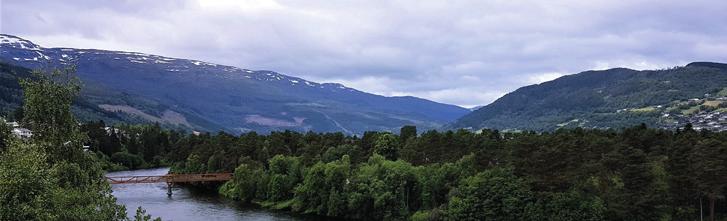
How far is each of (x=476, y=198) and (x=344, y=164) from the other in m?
25.5

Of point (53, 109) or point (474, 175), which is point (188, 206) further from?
point (53, 109)

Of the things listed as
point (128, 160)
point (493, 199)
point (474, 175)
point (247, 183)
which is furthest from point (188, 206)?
point (128, 160)

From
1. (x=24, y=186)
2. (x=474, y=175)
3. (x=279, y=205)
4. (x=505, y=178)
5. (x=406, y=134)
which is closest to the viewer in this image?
(x=24, y=186)

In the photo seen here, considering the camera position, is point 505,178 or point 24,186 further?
point 505,178

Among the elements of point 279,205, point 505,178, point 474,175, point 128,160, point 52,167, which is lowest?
point 279,205

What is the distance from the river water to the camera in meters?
92.4

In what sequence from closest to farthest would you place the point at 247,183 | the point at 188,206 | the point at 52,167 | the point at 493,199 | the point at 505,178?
1. the point at 52,167
2. the point at 493,199
3. the point at 505,178
4. the point at 188,206
5. the point at 247,183

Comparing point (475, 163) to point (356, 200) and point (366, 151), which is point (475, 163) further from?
point (366, 151)

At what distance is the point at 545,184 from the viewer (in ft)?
251

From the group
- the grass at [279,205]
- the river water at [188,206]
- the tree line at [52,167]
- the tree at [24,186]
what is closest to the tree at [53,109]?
the tree line at [52,167]

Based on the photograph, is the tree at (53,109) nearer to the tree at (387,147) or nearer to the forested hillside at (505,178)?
the forested hillside at (505,178)

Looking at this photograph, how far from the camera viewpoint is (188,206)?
342ft

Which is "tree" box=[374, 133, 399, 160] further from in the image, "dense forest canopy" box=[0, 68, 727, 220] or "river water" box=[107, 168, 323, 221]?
"river water" box=[107, 168, 323, 221]

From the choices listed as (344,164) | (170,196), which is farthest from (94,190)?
(170,196)
